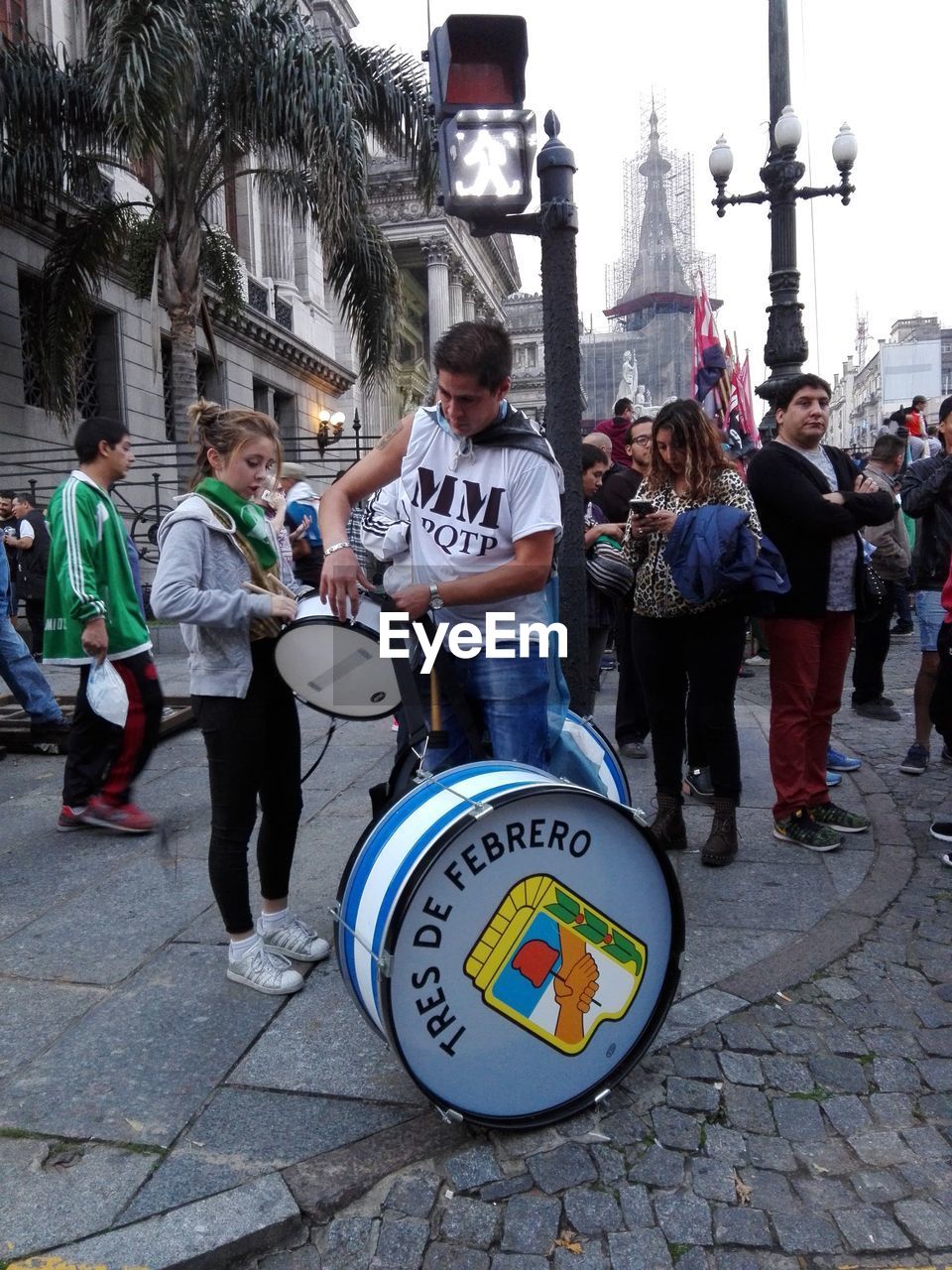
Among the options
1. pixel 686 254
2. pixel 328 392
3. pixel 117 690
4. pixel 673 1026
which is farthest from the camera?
pixel 686 254

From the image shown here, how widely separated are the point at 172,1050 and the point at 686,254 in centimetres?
9148

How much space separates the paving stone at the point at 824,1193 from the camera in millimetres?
2148

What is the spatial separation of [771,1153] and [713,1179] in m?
0.18

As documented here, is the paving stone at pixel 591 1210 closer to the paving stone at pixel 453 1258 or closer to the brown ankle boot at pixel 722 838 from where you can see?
the paving stone at pixel 453 1258

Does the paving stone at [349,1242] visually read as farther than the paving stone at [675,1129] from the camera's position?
No

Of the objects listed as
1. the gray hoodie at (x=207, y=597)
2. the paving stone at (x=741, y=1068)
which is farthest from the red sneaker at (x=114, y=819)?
the paving stone at (x=741, y=1068)

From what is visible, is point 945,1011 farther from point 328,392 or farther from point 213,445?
point 328,392

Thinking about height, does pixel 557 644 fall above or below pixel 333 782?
above

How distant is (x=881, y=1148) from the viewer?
2332 millimetres

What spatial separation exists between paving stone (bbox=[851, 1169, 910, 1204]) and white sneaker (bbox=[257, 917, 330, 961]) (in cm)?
173

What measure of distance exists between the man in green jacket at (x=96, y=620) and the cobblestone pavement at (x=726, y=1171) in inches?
95.1

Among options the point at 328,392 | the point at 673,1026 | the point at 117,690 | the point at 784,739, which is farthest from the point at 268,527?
the point at 328,392

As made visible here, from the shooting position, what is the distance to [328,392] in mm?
29391

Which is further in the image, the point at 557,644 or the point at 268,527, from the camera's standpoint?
the point at 268,527
